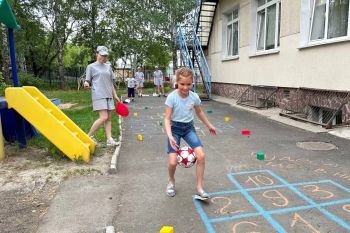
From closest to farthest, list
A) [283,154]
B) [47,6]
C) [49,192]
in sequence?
1. [49,192]
2. [283,154]
3. [47,6]

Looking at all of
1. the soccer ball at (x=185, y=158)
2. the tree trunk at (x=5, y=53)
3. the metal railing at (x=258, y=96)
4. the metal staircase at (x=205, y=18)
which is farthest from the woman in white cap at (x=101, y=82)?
the tree trunk at (x=5, y=53)

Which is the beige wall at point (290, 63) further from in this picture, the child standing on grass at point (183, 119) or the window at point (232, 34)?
the child standing on grass at point (183, 119)

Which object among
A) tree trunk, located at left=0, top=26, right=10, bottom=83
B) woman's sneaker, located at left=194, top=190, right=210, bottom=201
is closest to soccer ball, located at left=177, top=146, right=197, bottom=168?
woman's sneaker, located at left=194, top=190, right=210, bottom=201

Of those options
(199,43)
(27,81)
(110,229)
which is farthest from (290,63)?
(27,81)

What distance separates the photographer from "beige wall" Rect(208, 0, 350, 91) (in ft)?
25.2

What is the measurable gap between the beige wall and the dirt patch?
218 inches

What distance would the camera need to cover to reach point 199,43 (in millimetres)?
15891

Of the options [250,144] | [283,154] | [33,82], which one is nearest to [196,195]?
[283,154]

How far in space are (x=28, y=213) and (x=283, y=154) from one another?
13.4 ft

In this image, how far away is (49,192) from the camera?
4062mm

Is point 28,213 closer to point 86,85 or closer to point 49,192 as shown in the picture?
point 49,192

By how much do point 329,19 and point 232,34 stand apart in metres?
7.27

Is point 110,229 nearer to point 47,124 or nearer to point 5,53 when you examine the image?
point 47,124

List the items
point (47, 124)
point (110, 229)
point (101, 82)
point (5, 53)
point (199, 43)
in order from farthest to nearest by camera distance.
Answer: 1. point (5, 53)
2. point (199, 43)
3. point (101, 82)
4. point (47, 124)
5. point (110, 229)
